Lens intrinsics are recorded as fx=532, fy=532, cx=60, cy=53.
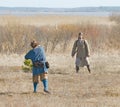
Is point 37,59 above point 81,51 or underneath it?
above

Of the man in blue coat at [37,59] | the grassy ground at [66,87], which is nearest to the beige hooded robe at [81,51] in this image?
the grassy ground at [66,87]

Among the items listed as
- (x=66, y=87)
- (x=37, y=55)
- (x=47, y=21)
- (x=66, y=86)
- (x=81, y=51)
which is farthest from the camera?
(x=47, y=21)

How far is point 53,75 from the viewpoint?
63.3ft

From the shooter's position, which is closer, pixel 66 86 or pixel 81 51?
pixel 66 86

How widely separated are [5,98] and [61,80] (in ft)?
13.8

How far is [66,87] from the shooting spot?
53.0ft

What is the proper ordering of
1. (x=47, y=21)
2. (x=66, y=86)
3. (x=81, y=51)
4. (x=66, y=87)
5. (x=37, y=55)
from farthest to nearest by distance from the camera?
(x=47, y=21) < (x=81, y=51) < (x=66, y=86) < (x=66, y=87) < (x=37, y=55)

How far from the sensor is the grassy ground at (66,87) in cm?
1325

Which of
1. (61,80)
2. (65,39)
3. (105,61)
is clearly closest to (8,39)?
(65,39)

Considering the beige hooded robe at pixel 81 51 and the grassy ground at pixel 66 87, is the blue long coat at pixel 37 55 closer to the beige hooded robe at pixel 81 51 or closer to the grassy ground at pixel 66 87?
the grassy ground at pixel 66 87

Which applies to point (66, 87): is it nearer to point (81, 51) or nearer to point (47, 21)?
point (81, 51)

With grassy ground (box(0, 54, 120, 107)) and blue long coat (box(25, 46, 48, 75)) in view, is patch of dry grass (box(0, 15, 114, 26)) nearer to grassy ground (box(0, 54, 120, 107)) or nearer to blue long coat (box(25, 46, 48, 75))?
grassy ground (box(0, 54, 120, 107))

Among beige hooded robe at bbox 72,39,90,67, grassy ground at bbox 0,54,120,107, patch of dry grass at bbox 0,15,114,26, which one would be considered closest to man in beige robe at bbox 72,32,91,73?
beige hooded robe at bbox 72,39,90,67

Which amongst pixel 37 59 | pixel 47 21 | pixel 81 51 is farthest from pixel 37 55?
pixel 47 21
